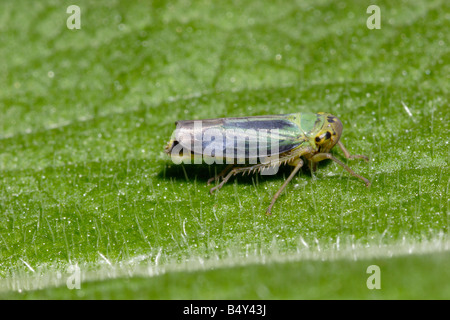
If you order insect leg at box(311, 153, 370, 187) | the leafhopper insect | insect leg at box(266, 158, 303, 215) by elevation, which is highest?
the leafhopper insect

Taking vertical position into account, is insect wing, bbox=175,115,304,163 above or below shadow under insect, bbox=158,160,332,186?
above

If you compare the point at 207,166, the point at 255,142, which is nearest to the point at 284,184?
the point at 255,142

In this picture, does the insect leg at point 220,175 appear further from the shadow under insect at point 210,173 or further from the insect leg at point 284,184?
the insect leg at point 284,184

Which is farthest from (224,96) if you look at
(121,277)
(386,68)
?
(121,277)

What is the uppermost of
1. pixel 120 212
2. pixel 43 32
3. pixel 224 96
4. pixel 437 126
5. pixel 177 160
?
pixel 43 32

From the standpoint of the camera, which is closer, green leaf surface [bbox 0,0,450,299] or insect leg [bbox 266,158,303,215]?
green leaf surface [bbox 0,0,450,299]

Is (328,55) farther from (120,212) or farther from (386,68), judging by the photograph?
(120,212)

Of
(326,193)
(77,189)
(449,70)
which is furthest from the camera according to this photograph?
(449,70)

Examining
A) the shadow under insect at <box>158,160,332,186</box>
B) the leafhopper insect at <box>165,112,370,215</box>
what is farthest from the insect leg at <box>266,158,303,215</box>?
the shadow under insect at <box>158,160,332,186</box>

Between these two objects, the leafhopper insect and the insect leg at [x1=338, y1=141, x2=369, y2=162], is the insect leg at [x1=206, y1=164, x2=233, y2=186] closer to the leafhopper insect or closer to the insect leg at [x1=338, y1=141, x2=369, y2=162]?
the leafhopper insect
